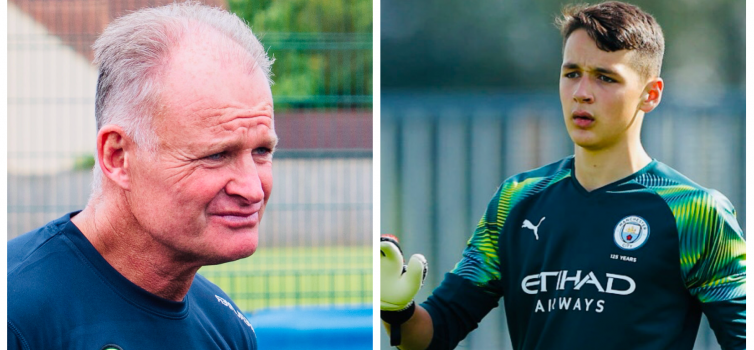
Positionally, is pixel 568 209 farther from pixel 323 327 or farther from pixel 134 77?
pixel 323 327

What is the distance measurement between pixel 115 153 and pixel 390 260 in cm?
79

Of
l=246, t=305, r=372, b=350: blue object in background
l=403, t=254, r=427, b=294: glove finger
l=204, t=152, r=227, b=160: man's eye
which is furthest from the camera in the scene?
l=246, t=305, r=372, b=350: blue object in background

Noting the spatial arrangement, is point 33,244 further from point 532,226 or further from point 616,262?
point 616,262

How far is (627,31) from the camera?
6.61ft

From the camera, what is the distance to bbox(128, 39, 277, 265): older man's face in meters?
1.69

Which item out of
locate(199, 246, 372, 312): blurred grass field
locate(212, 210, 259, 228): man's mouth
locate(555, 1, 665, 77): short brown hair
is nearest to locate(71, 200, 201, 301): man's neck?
locate(212, 210, 259, 228): man's mouth

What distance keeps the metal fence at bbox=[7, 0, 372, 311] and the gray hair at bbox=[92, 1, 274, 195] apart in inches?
86.4

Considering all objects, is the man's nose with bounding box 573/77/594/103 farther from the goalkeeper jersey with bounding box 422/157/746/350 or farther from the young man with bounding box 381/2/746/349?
the goalkeeper jersey with bounding box 422/157/746/350

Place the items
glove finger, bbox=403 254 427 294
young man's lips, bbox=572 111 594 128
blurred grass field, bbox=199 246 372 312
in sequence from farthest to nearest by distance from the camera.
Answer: blurred grass field, bbox=199 246 372 312, glove finger, bbox=403 254 427 294, young man's lips, bbox=572 111 594 128

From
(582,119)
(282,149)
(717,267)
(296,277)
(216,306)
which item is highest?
(582,119)

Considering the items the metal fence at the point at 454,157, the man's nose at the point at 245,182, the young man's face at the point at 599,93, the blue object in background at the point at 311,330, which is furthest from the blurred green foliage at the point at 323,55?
the man's nose at the point at 245,182

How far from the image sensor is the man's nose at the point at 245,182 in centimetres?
173

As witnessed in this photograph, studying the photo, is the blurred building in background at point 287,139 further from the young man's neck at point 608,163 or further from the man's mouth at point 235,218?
the man's mouth at point 235,218

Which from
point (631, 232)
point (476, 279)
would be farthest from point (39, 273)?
point (631, 232)
